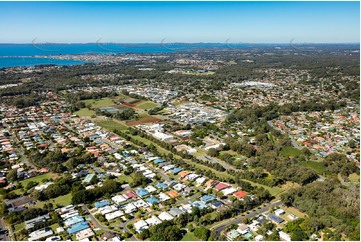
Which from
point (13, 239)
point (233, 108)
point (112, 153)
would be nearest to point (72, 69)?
point (233, 108)

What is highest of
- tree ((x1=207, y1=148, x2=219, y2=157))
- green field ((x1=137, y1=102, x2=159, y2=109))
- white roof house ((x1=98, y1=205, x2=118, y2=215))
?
green field ((x1=137, y1=102, x2=159, y2=109))

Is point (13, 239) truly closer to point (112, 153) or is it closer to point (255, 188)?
point (112, 153)

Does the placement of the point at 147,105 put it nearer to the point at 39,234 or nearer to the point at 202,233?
the point at 39,234

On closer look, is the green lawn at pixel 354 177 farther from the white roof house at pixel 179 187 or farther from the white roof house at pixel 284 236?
the white roof house at pixel 179 187

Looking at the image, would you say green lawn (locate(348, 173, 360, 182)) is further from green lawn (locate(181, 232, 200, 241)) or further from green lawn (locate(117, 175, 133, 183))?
green lawn (locate(117, 175, 133, 183))

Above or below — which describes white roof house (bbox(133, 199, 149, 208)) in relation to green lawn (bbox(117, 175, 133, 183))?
below

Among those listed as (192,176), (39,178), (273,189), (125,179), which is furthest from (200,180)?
(39,178)

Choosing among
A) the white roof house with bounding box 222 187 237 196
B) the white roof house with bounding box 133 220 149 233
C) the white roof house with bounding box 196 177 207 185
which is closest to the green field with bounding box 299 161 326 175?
the white roof house with bounding box 222 187 237 196
